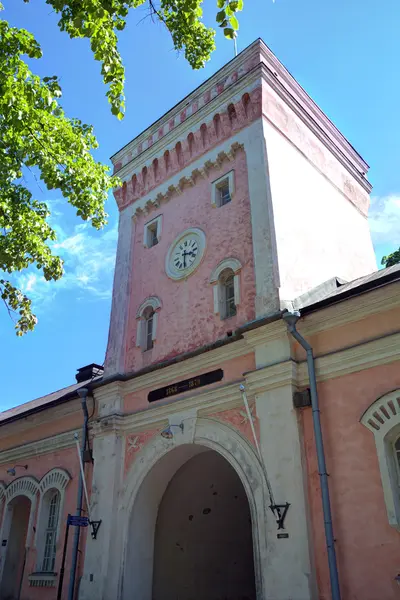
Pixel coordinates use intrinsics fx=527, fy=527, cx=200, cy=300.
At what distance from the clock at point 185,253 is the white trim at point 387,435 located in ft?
20.9

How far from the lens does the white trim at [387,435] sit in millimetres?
8133

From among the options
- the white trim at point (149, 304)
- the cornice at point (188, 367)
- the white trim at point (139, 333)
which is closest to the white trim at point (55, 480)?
the cornice at point (188, 367)

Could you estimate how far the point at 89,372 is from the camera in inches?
751

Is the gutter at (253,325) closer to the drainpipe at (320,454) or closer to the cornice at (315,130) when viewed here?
the drainpipe at (320,454)

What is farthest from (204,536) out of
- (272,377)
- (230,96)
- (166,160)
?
(230,96)

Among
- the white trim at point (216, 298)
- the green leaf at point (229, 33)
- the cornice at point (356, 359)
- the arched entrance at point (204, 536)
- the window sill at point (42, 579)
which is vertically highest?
the green leaf at point (229, 33)

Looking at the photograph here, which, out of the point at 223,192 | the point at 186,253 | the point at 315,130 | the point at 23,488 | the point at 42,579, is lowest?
the point at 42,579

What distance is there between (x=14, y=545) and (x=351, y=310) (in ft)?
42.8

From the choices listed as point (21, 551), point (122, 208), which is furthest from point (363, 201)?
point (21, 551)

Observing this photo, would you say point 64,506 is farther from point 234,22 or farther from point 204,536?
point 234,22

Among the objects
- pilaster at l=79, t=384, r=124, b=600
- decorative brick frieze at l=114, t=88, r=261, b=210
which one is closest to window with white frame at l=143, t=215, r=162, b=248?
decorative brick frieze at l=114, t=88, r=261, b=210

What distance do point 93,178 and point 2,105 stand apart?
2.21 m

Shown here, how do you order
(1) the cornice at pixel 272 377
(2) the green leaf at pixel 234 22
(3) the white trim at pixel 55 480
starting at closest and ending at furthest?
(2) the green leaf at pixel 234 22
(1) the cornice at pixel 272 377
(3) the white trim at pixel 55 480

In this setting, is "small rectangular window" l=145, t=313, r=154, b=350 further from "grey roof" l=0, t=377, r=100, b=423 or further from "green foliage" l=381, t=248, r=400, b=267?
"green foliage" l=381, t=248, r=400, b=267
